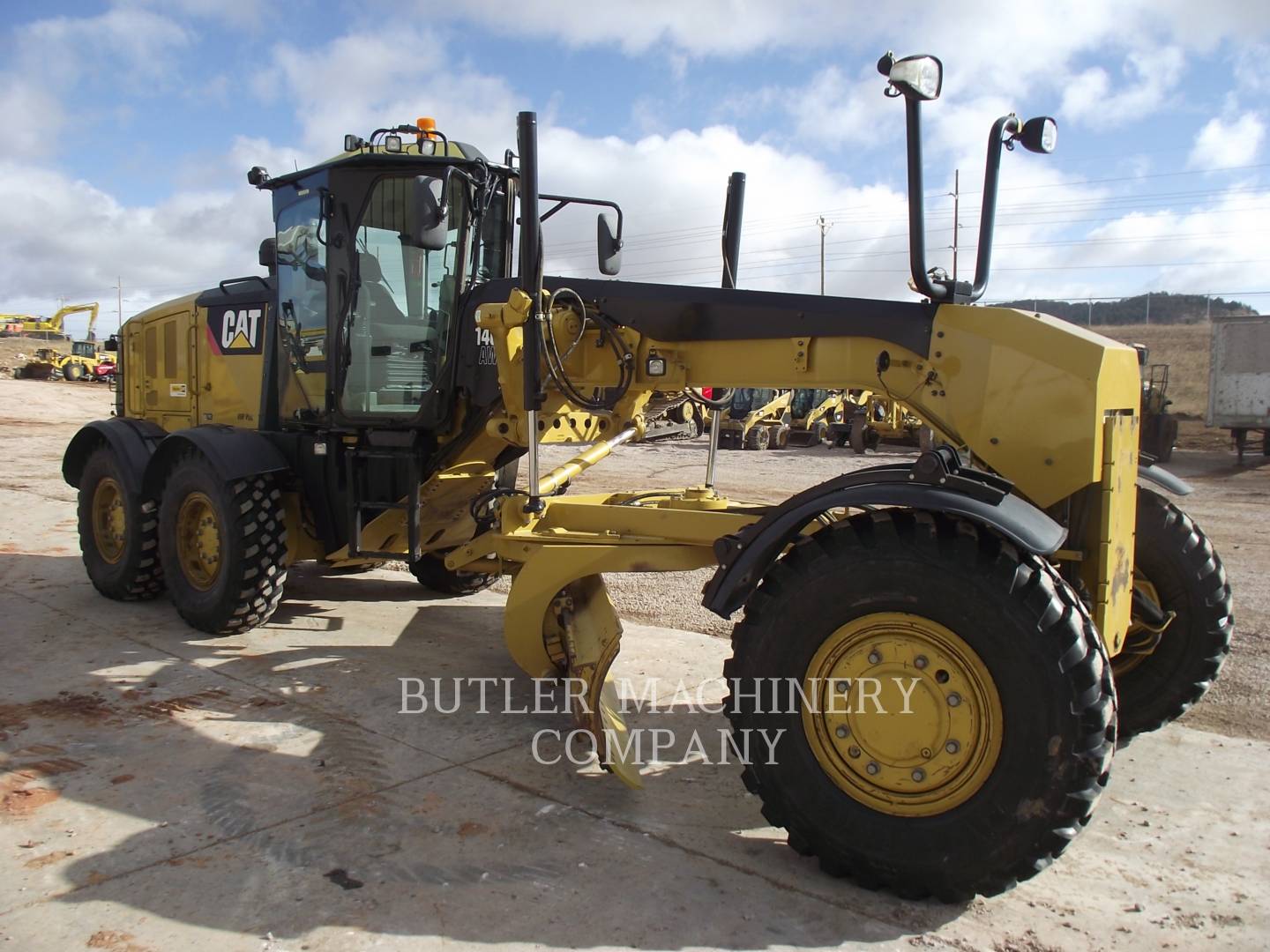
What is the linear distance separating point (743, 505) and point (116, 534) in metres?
4.89

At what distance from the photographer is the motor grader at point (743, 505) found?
124 inches

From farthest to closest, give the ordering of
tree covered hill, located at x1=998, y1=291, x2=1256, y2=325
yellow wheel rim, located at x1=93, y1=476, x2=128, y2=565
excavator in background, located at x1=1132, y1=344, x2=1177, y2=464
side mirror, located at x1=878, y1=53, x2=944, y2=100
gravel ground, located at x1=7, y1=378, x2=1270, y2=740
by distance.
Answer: tree covered hill, located at x1=998, y1=291, x2=1256, y2=325 → excavator in background, located at x1=1132, y1=344, x2=1177, y2=464 → yellow wheel rim, located at x1=93, y1=476, x2=128, y2=565 → gravel ground, located at x1=7, y1=378, x2=1270, y2=740 → side mirror, located at x1=878, y1=53, x2=944, y2=100

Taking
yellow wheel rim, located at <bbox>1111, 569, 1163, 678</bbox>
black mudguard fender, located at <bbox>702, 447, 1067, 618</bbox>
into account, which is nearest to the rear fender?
yellow wheel rim, located at <bbox>1111, 569, 1163, 678</bbox>

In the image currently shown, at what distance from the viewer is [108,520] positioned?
7.55 metres

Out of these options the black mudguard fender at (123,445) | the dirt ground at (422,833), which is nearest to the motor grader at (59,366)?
the black mudguard fender at (123,445)

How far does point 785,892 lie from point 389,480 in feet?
12.6

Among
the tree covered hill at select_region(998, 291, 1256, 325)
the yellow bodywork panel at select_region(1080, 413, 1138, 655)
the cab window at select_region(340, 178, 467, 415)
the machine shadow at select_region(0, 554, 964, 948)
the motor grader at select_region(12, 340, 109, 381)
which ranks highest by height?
the tree covered hill at select_region(998, 291, 1256, 325)

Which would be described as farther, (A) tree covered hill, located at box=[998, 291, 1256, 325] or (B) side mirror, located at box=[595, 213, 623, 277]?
(A) tree covered hill, located at box=[998, 291, 1256, 325]

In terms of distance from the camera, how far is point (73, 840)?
11.9 ft

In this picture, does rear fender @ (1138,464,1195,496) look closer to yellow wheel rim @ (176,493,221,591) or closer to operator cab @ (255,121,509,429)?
operator cab @ (255,121,509,429)

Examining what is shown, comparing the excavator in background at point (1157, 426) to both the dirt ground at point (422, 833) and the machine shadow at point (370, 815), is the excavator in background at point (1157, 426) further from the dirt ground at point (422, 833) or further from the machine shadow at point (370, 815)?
the machine shadow at point (370, 815)

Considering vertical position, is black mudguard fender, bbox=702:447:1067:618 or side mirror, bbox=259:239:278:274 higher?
side mirror, bbox=259:239:278:274

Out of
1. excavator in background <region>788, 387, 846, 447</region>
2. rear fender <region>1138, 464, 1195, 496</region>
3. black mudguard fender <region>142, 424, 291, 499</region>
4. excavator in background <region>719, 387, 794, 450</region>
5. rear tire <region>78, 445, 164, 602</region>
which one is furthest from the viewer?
excavator in background <region>788, 387, 846, 447</region>

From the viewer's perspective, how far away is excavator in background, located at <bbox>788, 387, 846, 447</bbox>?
75.3 feet
